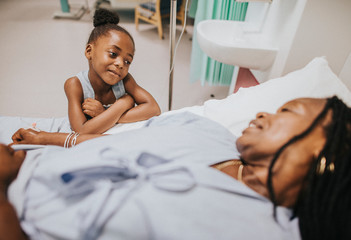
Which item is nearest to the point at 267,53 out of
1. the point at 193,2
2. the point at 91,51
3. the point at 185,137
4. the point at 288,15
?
the point at 288,15

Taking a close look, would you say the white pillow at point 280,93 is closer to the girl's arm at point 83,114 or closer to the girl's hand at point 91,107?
the girl's arm at point 83,114

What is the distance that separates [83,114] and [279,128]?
34.4 inches

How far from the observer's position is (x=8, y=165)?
0.60 metres

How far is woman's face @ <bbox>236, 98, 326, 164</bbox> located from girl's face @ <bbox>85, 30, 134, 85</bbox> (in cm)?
71

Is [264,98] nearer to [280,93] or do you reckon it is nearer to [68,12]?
[280,93]

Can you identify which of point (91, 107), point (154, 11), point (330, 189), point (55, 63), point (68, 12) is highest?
point (330, 189)

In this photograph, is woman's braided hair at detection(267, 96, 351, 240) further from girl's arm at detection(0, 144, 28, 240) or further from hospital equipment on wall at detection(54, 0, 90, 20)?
hospital equipment on wall at detection(54, 0, 90, 20)

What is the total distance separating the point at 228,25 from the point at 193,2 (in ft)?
3.23

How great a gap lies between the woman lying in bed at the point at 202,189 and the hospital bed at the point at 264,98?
0.29 m

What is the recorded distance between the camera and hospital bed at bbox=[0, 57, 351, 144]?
863 mm

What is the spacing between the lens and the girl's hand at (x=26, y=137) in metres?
0.88

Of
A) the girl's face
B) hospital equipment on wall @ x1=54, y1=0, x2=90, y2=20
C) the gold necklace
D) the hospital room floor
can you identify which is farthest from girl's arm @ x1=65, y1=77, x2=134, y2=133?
hospital equipment on wall @ x1=54, y1=0, x2=90, y2=20

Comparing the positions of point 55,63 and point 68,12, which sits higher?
point 68,12

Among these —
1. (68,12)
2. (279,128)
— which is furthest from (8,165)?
(68,12)
